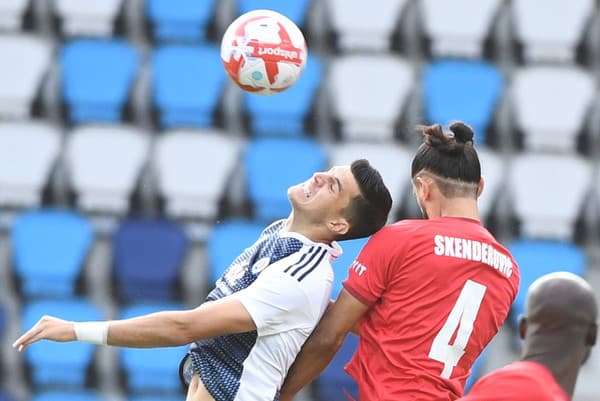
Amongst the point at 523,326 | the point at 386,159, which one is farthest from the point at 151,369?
the point at 523,326

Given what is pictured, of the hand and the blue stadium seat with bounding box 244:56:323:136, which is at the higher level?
the hand

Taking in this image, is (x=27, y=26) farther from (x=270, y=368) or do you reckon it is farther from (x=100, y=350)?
(x=270, y=368)

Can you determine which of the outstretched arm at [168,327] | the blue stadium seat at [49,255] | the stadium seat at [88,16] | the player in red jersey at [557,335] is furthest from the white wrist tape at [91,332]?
the stadium seat at [88,16]

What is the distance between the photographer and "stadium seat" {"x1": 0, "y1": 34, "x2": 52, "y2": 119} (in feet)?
32.0

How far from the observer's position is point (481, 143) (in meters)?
9.72

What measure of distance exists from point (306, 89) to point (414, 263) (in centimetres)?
491

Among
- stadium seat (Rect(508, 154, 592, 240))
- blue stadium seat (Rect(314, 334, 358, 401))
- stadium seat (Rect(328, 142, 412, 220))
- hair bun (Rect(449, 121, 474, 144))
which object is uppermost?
hair bun (Rect(449, 121, 474, 144))

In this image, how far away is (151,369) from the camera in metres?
8.59

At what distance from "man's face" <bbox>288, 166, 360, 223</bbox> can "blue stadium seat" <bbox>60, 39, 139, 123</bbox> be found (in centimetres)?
473

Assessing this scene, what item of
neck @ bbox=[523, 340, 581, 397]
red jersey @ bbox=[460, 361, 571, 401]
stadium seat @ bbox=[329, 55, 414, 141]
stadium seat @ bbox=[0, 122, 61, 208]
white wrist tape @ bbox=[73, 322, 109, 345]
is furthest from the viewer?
stadium seat @ bbox=[329, 55, 414, 141]

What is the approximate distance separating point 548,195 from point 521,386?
20.0ft

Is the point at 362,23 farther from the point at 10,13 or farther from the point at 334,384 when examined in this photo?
the point at 334,384

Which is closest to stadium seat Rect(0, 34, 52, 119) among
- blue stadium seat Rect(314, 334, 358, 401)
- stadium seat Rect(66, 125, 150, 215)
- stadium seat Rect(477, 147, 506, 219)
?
stadium seat Rect(66, 125, 150, 215)

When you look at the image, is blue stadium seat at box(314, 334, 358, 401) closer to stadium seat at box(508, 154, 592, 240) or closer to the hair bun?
stadium seat at box(508, 154, 592, 240)
